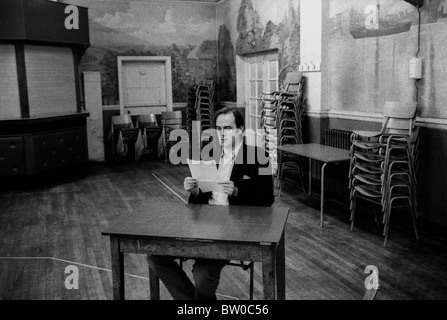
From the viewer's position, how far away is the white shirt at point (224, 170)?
3365 millimetres

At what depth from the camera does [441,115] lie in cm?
510

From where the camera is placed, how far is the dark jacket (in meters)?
3.34

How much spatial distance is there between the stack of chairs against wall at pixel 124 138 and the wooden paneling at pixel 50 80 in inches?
61.4

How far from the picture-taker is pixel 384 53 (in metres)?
5.88

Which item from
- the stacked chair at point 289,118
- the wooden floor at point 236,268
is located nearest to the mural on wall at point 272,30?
the stacked chair at point 289,118

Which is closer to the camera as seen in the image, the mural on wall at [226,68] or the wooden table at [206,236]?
the wooden table at [206,236]

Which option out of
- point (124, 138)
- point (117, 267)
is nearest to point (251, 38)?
point (124, 138)

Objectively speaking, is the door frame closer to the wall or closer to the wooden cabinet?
the wall

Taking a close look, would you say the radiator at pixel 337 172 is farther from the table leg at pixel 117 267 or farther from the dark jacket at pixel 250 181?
the table leg at pixel 117 267

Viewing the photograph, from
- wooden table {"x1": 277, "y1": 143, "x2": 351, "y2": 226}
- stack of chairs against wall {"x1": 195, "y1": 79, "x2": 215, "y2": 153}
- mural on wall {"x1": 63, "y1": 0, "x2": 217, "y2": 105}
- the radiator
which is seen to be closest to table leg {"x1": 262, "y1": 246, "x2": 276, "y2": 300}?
wooden table {"x1": 277, "y1": 143, "x2": 351, "y2": 226}

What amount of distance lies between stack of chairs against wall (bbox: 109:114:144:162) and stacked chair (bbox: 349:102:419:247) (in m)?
6.21

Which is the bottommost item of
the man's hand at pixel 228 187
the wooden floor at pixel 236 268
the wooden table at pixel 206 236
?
the wooden floor at pixel 236 268

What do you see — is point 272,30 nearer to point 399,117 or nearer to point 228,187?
point 399,117

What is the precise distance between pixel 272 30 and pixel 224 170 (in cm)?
604
